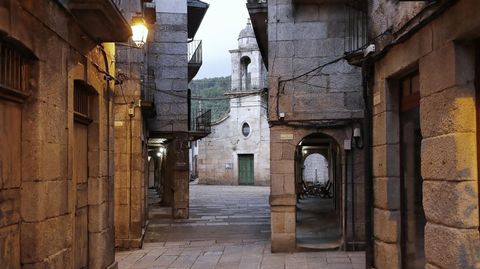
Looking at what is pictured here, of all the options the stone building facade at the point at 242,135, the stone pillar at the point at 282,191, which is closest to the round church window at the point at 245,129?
the stone building facade at the point at 242,135

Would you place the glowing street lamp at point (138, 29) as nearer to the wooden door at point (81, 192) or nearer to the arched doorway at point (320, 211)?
the wooden door at point (81, 192)

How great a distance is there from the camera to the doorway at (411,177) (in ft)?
20.0

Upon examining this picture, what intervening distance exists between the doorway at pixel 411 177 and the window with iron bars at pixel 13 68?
411cm

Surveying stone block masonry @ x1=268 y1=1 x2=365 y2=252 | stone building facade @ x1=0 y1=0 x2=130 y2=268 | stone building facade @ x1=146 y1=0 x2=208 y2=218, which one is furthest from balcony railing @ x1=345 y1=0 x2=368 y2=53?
stone building facade @ x1=146 y1=0 x2=208 y2=218

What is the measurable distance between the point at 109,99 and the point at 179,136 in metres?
8.41

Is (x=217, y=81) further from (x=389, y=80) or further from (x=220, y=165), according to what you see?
(x=389, y=80)

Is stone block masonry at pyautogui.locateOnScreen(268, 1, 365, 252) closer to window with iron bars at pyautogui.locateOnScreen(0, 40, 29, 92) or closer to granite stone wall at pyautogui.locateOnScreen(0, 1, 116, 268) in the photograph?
granite stone wall at pyautogui.locateOnScreen(0, 1, 116, 268)

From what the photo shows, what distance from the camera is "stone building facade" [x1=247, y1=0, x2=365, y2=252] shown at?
11211 mm

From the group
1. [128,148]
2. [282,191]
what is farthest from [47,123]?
[128,148]

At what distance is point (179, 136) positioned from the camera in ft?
54.6

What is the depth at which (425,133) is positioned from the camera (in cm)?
539

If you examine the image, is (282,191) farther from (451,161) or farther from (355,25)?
(451,161)

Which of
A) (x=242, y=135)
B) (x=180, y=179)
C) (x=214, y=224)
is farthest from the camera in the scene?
(x=242, y=135)

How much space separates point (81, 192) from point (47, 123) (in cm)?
206
